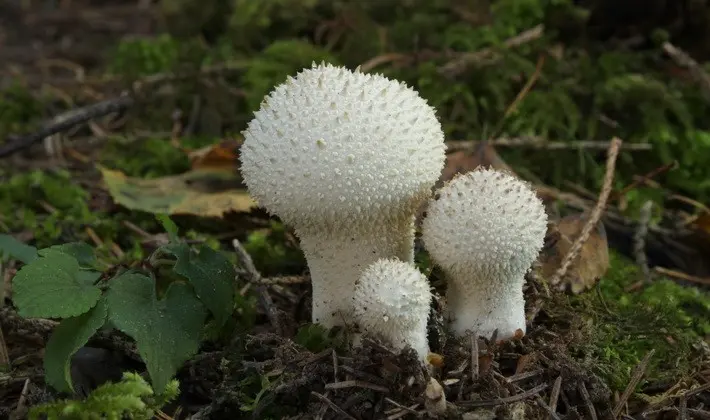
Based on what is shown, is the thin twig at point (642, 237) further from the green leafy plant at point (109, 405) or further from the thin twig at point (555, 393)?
the green leafy plant at point (109, 405)

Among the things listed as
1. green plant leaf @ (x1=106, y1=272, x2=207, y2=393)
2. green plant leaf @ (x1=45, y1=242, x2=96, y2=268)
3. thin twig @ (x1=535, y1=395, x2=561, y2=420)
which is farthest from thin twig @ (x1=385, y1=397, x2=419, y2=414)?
green plant leaf @ (x1=45, y1=242, x2=96, y2=268)

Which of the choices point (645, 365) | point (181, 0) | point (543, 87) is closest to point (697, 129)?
point (543, 87)

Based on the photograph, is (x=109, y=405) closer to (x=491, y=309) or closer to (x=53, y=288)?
(x=53, y=288)

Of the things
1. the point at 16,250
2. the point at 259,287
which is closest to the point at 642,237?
the point at 259,287

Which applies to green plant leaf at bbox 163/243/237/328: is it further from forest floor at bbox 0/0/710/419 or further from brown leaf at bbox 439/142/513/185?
brown leaf at bbox 439/142/513/185

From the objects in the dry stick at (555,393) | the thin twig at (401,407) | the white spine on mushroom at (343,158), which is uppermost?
the white spine on mushroom at (343,158)

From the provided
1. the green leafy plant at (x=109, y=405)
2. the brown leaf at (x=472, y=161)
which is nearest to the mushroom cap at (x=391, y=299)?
the green leafy plant at (x=109, y=405)

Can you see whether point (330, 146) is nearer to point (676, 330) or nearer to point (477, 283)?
point (477, 283)
